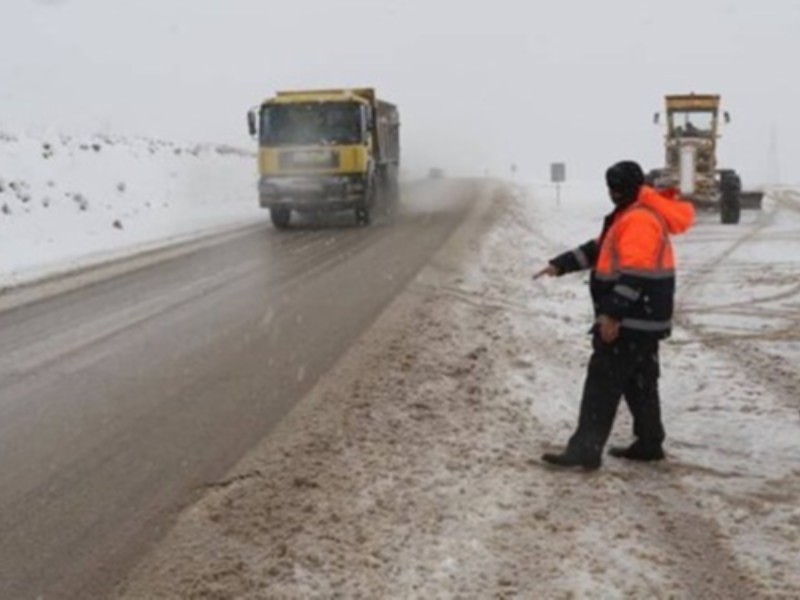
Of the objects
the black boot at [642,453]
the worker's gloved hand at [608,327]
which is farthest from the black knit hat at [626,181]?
the black boot at [642,453]

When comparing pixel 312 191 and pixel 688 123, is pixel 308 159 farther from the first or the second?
pixel 688 123

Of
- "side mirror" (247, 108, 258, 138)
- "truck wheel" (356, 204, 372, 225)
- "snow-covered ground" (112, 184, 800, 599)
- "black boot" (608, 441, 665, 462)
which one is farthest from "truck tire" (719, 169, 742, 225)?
"black boot" (608, 441, 665, 462)

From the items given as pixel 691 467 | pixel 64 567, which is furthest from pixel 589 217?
pixel 64 567

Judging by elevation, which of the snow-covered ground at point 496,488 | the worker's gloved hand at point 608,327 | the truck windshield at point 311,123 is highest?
the truck windshield at point 311,123

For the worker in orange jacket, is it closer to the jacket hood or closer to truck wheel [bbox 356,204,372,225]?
the jacket hood

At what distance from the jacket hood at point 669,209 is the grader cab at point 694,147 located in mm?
20149

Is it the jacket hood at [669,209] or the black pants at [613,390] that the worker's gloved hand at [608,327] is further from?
the jacket hood at [669,209]

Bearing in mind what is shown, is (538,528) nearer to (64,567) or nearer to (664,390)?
(64,567)

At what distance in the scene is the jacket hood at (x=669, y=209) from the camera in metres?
5.42

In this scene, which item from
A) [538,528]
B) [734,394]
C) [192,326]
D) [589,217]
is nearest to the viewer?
[538,528]

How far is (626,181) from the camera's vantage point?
553 centimetres

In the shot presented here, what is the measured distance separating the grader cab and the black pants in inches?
790

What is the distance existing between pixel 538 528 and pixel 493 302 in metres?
6.65

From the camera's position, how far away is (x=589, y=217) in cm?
2511
